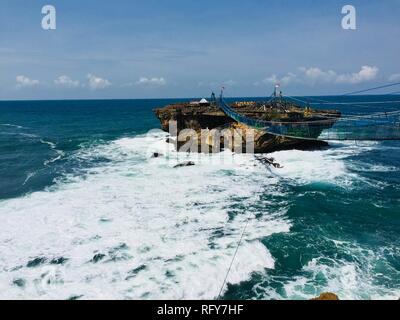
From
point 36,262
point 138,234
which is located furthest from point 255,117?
point 36,262

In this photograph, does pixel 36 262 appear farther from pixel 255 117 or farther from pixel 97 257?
pixel 255 117

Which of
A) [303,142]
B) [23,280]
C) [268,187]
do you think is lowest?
[23,280]

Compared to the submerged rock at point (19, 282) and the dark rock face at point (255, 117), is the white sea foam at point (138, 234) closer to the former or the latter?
the submerged rock at point (19, 282)

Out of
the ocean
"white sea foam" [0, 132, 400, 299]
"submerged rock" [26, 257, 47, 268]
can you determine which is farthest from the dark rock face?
"submerged rock" [26, 257, 47, 268]

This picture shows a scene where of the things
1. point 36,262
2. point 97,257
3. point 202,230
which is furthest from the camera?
point 202,230

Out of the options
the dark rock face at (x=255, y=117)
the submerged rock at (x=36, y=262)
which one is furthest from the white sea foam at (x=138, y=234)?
the dark rock face at (x=255, y=117)

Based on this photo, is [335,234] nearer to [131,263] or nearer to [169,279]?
[169,279]

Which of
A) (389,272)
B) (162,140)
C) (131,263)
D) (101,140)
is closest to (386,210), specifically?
(389,272)
